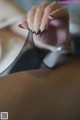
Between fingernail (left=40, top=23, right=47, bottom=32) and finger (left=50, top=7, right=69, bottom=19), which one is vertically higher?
finger (left=50, top=7, right=69, bottom=19)

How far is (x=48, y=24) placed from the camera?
501 mm

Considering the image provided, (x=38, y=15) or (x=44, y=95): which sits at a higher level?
(x=38, y=15)

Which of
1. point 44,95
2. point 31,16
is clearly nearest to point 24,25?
point 31,16

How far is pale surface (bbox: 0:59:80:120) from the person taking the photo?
19.1 inches

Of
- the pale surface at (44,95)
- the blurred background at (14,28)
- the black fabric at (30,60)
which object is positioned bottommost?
the pale surface at (44,95)

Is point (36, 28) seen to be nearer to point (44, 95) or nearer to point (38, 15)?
point (38, 15)

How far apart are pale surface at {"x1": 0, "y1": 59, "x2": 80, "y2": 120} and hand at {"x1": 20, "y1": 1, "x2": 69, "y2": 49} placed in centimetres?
6

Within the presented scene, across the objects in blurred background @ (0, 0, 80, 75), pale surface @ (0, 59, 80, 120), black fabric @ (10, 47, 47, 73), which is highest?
blurred background @ (0, 0, 80, 75)

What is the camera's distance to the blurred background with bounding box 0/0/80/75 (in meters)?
0.51

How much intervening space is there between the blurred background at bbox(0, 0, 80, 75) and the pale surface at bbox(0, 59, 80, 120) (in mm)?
49

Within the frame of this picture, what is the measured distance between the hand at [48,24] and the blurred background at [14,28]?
1cm

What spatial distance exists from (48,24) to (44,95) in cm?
14

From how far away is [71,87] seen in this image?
1.62 ft

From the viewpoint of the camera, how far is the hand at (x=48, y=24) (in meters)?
0.50
